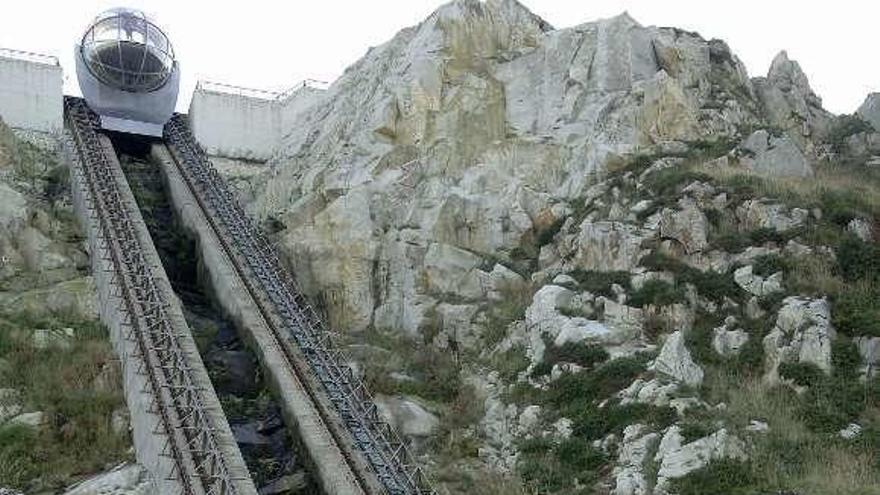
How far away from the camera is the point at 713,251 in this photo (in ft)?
63.8

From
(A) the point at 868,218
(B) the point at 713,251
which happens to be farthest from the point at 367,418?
(A) the point at 868,218

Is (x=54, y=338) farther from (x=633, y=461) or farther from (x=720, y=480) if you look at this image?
(x=720, y=480)

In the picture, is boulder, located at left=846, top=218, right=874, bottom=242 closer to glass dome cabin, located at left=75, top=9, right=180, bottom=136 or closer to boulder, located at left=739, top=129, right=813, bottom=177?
boulder, located at left=739, top=129, right=813, bottom=177

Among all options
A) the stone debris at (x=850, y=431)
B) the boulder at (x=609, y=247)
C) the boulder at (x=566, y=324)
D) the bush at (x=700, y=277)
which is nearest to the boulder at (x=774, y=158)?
the boulder at (x=609, y=247)

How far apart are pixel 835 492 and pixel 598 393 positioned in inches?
183

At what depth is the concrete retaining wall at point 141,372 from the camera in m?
15.2

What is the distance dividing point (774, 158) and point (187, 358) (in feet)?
43.8

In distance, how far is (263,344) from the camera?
781 inches

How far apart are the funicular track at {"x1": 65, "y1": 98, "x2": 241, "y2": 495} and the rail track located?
0.02m

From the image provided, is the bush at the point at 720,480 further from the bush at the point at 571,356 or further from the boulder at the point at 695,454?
the bush at the point at 571,356

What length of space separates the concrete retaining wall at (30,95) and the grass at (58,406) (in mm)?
11156

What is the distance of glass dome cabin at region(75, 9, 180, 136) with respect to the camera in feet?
102

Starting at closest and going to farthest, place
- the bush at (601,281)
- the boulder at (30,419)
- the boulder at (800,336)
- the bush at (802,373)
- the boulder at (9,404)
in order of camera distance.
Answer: the bush at (802,373)
the boulder at (800,336)
the boulder at (30,419)
the boulder at (9,404)
the bush at (601,281)

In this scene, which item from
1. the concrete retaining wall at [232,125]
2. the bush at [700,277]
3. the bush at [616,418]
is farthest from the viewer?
the concrete retaining wall at [232,125]
